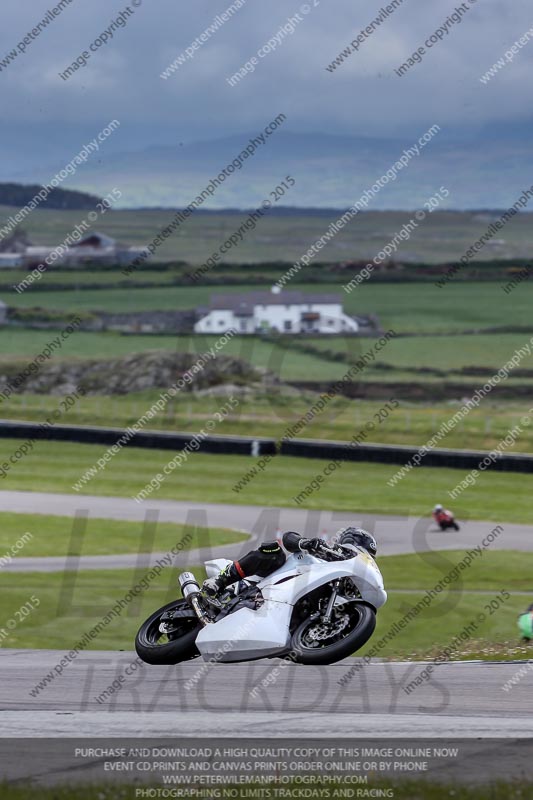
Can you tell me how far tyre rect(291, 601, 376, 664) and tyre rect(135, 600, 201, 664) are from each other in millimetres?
1075

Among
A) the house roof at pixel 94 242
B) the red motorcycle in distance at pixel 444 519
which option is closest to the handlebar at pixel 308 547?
the red motorcycle in distance at pixel 444 519

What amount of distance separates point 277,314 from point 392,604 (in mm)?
89745

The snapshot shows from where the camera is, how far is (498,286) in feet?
415

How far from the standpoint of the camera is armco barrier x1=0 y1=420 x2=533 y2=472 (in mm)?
38719

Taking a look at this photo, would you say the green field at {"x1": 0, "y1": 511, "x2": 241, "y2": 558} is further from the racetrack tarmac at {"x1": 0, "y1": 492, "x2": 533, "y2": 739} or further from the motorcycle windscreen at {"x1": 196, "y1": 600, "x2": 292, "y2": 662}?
the motorcycle windscreen at {"x1": 196, "y1": 600, "x2": 292, "y2": 662}

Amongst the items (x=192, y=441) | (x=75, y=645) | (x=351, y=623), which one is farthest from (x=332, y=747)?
(x=192, y=441)

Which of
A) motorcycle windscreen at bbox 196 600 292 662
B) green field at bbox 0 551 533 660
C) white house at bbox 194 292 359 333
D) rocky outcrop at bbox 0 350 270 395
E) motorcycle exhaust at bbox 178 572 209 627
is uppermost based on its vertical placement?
white house at bbox 194 292 359 333

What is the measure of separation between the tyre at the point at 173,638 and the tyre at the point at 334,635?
1.07 metres

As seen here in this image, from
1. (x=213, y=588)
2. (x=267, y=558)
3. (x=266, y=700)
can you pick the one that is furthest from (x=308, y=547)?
(x=266, y=700)

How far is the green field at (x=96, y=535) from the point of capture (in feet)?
88.0

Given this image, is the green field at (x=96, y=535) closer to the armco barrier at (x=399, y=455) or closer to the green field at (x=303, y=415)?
the armco barrier at (x=399, y=455)

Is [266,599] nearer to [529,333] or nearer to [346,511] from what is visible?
[346,511]

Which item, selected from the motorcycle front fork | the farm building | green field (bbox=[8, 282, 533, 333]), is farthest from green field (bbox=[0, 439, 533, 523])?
the farm building

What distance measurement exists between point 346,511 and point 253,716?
24.0 m
